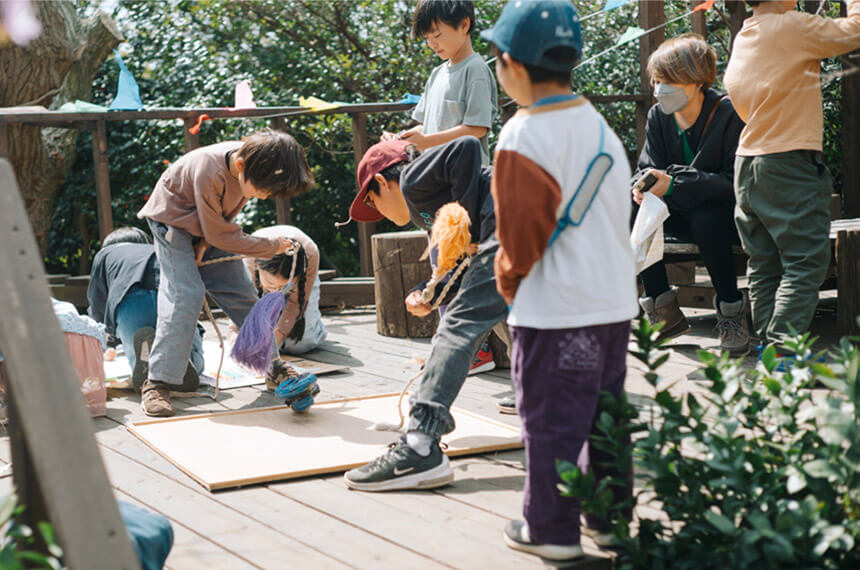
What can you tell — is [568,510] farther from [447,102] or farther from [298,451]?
[447,102]

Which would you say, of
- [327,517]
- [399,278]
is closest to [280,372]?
[399,278]

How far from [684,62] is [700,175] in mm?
480

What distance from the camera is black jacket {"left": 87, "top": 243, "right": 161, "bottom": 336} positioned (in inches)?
171

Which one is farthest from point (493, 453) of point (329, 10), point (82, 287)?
point (329, 10)

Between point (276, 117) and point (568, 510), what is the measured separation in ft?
14.3

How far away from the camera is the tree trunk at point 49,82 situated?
6.92 m

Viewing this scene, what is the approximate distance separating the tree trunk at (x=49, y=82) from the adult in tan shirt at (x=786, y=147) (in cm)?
499

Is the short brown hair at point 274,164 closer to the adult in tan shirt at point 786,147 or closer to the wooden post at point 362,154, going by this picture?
the adult in tan shirt at point 786,147

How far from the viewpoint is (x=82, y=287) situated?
642cm

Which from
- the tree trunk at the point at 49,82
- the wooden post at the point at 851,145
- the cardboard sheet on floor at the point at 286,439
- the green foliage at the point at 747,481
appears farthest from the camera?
the tree trunk at the point at 49,82

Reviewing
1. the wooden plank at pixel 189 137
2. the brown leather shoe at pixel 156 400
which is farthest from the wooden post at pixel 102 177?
the brown leather shoe at pixel 156 400

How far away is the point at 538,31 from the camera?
204 centimetres

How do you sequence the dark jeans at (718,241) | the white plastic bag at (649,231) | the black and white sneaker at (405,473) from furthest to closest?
the dark jeans at (718,241), the white plastic bag at (649,231), the black and white sneaker at (405,473)

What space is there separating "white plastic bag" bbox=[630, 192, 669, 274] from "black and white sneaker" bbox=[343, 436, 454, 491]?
172 centimetres
